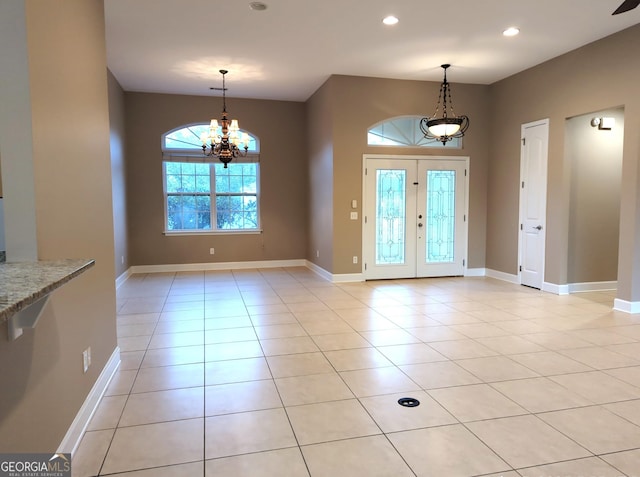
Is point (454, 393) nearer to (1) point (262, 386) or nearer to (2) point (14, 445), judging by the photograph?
(1) point (262, 386)

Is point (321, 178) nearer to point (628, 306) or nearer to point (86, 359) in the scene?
point (628, 306)

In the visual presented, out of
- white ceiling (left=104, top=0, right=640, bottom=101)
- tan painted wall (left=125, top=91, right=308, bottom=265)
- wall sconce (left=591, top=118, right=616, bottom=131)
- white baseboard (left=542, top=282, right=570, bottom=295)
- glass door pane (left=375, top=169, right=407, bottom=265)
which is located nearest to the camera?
white ceiling (left=104, top=0, right=640, bottom=101)

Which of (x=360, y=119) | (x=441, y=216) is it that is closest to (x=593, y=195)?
(x=441, y=216)

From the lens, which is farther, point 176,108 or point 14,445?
point 176,108

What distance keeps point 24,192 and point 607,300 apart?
620cm

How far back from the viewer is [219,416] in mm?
2525

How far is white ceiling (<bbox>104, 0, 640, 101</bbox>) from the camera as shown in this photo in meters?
4.22

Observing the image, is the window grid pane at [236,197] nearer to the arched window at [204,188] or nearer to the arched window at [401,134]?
the arched window at [204,188]

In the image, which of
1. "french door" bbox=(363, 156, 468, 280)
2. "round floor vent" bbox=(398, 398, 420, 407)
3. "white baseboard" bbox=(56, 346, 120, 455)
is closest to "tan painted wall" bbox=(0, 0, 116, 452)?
"white baseboard" bbox=(56, 346, 120, 455)

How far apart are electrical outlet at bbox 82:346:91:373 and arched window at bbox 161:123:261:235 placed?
5525 millimetres

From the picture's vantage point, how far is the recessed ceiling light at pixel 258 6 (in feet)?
13.4

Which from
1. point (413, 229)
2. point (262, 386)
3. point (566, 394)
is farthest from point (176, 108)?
point (566, 394)

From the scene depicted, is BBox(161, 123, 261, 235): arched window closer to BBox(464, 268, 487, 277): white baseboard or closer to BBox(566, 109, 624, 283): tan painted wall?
BBox(464, 268, 487, 277): white baseboard

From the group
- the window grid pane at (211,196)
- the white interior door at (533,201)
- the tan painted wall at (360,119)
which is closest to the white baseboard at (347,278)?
the tan painted wall at (360,119)
